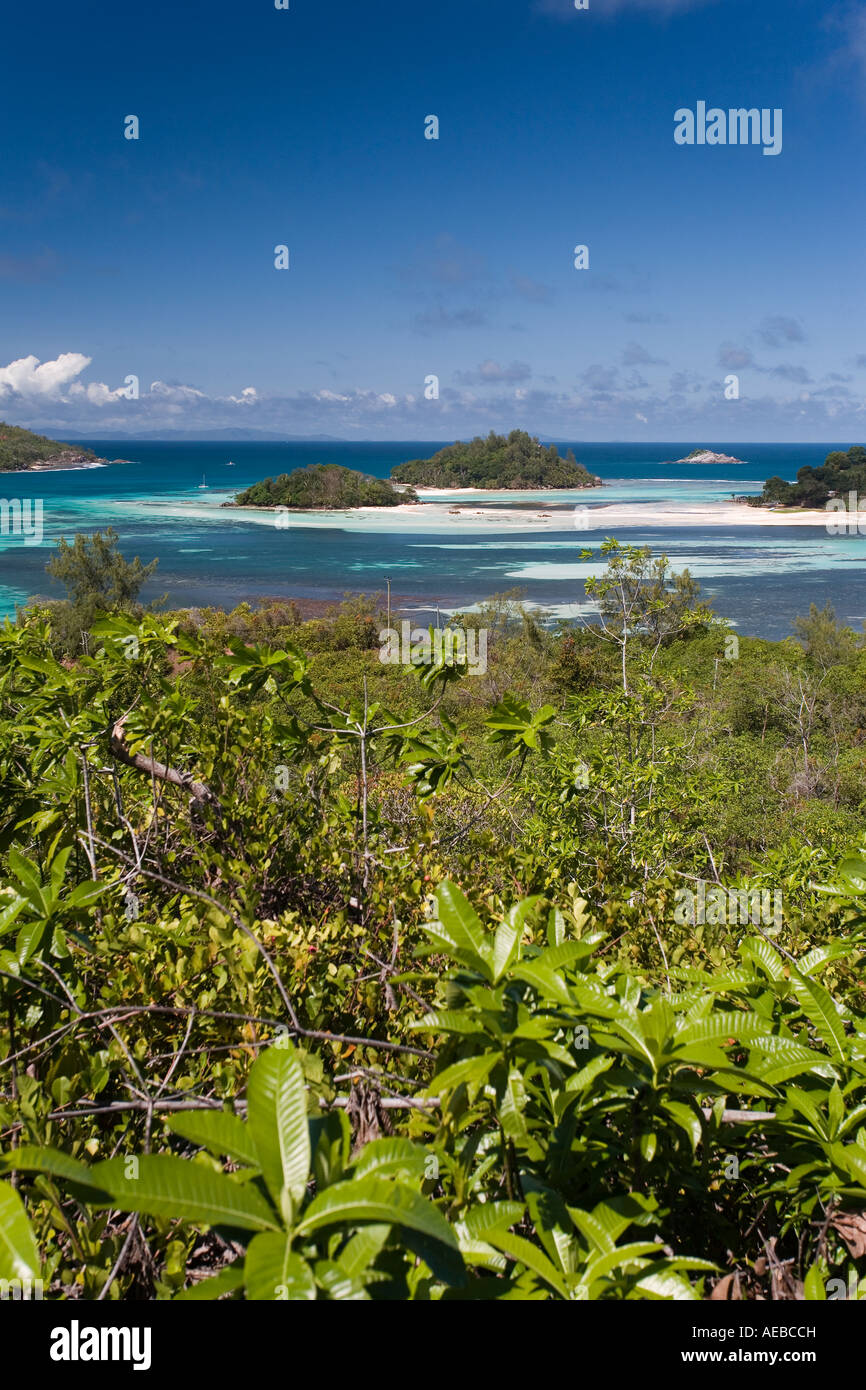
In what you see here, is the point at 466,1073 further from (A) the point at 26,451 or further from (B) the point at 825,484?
(A) the point at 26,451

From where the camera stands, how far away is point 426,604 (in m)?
35.7

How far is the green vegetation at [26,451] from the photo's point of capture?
108875 mm

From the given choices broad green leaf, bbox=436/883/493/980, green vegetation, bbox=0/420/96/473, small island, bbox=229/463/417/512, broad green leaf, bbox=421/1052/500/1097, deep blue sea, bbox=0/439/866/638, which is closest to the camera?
broad green leaf, bbox=421/1052/500/1097

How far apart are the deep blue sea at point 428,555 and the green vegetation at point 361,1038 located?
98.3 feet

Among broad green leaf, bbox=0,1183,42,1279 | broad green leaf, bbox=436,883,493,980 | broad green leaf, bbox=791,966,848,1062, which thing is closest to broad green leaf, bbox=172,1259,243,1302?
broad green leaf, bbox=0,1183,42,1279

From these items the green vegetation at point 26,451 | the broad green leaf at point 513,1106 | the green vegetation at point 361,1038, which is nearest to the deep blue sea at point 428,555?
the green vegetation at point 26,451

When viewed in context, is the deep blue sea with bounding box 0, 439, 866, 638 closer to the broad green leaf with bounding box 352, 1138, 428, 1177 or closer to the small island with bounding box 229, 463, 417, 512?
the small island with bounding box 229, 463, 417, 512

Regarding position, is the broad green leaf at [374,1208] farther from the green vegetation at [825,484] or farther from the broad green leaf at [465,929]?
the green vegetation at [825,484]

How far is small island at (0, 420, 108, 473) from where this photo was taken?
10962 cm

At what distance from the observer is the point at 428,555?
2041 inches

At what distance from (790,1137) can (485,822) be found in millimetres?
3927

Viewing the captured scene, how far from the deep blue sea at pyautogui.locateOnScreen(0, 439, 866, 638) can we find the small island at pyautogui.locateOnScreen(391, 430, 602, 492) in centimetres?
480
